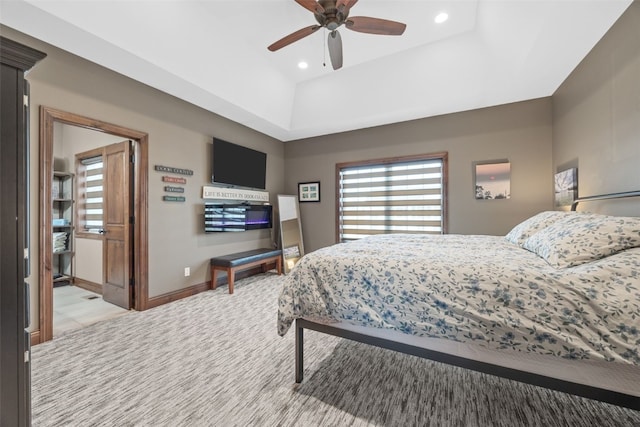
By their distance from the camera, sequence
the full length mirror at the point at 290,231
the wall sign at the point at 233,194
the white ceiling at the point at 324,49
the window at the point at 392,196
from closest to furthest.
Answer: the white ceiling at the point at 324,49 → the wall sign at the point at 233,194 → the window at the point at 392,196 → the full length mirror at the point at 290,231

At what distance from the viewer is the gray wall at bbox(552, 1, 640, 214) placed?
2008 mm

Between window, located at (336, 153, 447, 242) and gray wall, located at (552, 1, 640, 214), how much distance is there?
1562 millimetres

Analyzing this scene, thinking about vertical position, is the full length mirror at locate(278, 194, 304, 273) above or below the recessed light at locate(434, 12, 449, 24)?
below

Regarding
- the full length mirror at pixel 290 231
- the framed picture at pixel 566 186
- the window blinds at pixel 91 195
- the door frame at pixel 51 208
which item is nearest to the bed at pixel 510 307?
the framed picture at pixel 566 186

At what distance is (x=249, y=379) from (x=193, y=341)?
2.79 feet

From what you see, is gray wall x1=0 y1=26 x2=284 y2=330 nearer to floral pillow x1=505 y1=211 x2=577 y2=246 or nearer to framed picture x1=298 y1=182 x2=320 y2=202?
framed picture x1=298 y1=182 x2=320 y2=202

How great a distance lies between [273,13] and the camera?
9.61 feet

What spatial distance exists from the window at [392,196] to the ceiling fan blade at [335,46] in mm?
2165

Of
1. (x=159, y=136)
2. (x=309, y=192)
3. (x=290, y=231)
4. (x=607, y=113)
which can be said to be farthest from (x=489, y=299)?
(x=309, y=192)

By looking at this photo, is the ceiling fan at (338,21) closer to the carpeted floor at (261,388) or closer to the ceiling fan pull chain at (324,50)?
the ceiling fan pull chain at (324,50)

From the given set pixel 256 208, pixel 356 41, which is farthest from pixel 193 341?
pixel 356 41

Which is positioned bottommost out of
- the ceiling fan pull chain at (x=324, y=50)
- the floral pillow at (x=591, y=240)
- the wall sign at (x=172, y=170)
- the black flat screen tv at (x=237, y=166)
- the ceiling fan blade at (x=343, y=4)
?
the floral pillow at (x=591, y=240)

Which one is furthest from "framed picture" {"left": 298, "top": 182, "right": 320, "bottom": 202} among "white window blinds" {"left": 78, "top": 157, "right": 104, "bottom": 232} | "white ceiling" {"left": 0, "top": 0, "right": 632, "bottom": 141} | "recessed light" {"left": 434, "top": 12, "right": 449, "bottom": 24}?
"white window blinds" {"left": 78, "top": 157, "right": 104, "bottom": 232}

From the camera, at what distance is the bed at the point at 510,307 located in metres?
1.09
